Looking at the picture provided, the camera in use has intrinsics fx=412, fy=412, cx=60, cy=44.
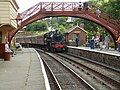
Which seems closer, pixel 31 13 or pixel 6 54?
pixel 6 54

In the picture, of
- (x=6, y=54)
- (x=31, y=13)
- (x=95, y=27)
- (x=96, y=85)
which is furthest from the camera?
(x=95, y=27)

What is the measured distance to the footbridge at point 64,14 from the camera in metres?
47.5

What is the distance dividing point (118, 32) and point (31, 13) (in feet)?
34.5

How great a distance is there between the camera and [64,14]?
159 feet

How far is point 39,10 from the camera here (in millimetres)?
48094

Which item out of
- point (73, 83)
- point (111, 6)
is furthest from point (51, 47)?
point (73, 83)

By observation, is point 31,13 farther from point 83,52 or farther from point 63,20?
point 63,20

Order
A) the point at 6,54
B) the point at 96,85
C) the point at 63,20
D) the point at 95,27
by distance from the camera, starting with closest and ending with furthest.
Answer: the point at 96,85, the point at 6,54, the point at 95,27, the point at 63,20

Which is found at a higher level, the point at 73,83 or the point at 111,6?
the point at 111,6

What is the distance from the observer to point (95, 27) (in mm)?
73375

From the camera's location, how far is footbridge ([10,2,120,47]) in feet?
156

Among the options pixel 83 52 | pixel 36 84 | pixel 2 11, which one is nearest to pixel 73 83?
pixel 36 84

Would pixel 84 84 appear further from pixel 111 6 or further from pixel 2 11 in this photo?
pixel 111 6

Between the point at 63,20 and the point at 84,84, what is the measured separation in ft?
370
